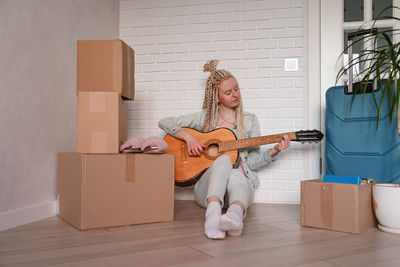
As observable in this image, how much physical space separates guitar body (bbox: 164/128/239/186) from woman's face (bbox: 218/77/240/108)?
22 centimetres

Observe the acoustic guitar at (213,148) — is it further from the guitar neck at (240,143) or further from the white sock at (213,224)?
the white sock at (213,224)

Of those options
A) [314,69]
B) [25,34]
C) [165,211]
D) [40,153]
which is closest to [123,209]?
[165,211]

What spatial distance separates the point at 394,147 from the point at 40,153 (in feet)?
6.25

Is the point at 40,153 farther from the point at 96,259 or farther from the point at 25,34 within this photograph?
the point at 96,259

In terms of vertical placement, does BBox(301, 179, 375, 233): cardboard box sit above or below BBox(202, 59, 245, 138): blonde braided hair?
below

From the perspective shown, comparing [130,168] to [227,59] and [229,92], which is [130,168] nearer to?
[229,92]

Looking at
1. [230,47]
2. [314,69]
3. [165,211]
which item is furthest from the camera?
[230,47]

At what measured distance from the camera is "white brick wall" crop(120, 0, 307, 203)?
2566 millimetres

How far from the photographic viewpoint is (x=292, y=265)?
3.77 feet

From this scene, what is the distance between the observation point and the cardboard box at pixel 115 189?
165 cm

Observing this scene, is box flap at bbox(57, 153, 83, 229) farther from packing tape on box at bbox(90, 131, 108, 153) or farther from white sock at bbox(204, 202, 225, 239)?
white sock at bbox(204, 202, 225, 239)

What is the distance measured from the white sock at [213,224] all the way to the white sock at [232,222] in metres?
Result: 0.03

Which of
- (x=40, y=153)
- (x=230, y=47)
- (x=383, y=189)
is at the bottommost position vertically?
(x=383, y=189)

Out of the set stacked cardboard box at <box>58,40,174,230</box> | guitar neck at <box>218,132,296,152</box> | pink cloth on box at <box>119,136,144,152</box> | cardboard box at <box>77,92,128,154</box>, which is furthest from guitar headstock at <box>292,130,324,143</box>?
cardboard box at <box>77,92,128,154</box>
